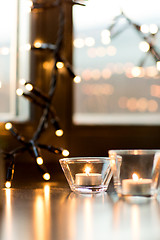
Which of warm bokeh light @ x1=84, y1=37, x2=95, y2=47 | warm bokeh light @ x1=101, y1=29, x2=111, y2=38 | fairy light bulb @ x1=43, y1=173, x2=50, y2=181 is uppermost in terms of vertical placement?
warm bokeh light @ x1=101, y1=29, x2=111, y2=38

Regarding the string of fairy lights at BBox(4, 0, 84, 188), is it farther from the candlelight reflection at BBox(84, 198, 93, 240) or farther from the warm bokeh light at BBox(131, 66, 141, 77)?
the candlelight reflection at BBox(84, 198, 93, 240)

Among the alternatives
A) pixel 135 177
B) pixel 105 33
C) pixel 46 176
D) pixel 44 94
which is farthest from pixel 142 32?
pixel 135 177

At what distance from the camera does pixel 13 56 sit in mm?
1778

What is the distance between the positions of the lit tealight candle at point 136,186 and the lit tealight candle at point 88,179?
11cm

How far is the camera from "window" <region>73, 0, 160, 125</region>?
1801 millimetres

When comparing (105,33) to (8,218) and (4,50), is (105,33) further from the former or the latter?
(8,218)

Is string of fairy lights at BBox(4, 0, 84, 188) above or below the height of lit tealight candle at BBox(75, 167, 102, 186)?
above

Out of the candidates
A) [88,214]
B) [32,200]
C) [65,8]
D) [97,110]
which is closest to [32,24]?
[65,8]

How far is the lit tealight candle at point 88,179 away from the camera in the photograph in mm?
1093

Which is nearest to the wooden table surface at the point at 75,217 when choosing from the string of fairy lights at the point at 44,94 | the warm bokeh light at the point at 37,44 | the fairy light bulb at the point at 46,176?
the fairy light bulb at the point at 46,176

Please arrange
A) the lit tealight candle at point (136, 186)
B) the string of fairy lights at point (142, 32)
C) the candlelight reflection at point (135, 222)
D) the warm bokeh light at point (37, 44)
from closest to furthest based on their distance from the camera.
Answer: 1. the candlelight reflection at point (135, 222)
2. the lit tealight candle at point (136, 186)
3. the string of fairy lights at point (142, 32)
4. the warm bokeh light at point (37, 44)

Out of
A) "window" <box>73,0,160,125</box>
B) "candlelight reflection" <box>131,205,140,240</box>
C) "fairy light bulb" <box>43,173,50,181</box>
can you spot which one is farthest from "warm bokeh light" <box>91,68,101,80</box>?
"candlelight reflection" <box>131,205,140,240</box>

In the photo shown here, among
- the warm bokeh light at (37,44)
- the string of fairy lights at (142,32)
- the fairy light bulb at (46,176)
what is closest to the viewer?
the fairy light bulb at (46,176)

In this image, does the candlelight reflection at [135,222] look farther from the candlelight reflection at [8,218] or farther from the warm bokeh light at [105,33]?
the warm bokeh light at [105,33]
